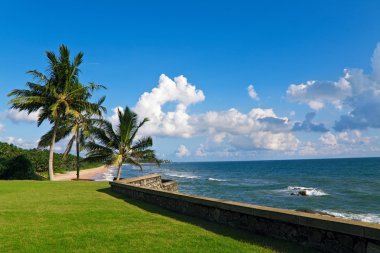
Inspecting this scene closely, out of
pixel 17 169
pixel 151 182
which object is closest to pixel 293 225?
pixel 151 182

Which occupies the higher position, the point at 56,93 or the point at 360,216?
the point at 56,93

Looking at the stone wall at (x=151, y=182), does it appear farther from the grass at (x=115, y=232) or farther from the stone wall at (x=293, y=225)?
the stone wall at (x=293, y=225)

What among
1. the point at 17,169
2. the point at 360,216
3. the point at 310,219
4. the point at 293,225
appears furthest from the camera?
the point at 17,169

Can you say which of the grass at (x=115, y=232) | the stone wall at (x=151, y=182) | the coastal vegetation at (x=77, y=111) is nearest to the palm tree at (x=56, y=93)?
the coastal vegetation at (x=77, y=111)

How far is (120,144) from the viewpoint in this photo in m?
25.7

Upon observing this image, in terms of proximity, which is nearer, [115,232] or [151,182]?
[115,232]

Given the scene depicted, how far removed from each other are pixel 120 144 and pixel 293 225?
19964mm

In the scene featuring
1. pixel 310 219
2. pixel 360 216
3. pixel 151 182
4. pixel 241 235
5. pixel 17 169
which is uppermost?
pixel 17 169

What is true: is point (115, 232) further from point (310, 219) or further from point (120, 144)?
point (120, 144)

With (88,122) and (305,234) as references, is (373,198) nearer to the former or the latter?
(88,122)

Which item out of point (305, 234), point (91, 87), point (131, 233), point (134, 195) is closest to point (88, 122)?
point (91, 87)

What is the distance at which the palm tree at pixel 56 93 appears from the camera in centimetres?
2589

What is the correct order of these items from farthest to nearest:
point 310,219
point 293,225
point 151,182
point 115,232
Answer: point 151,182 → point 115,232 → point 293,225 → point 310,219

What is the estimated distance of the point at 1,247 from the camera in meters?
6.92
